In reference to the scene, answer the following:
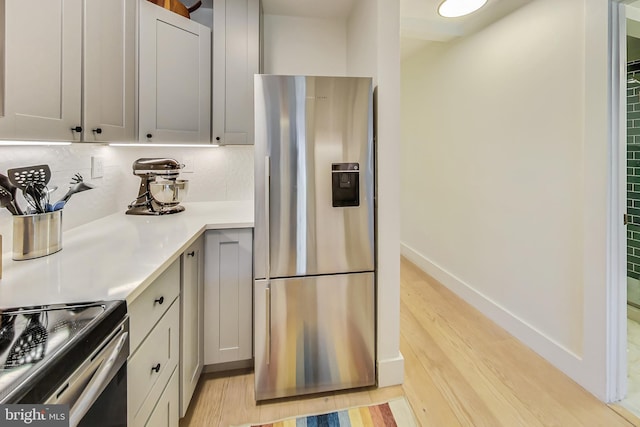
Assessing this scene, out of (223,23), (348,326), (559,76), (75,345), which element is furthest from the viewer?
(223,23)

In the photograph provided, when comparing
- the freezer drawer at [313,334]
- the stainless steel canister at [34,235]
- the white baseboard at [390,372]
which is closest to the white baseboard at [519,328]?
the white baseboard at [390,372]

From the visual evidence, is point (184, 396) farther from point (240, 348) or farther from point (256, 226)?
point (256, 226)

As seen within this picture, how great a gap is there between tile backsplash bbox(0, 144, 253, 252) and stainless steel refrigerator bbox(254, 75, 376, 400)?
901 millimetres

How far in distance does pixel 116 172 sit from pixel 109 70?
32.4 inches

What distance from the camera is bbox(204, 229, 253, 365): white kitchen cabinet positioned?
1.66 meters

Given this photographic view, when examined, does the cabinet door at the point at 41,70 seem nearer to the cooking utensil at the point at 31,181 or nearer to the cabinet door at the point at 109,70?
the cabinet door at the point at 109,70

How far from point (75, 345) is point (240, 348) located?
1296 millimetres

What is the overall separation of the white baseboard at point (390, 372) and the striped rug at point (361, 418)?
149 mm

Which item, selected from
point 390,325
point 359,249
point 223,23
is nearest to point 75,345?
point 359,249

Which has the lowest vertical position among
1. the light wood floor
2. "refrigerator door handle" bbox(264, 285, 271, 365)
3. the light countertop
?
the light wood floor

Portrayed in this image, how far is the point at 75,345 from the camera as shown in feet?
1.84

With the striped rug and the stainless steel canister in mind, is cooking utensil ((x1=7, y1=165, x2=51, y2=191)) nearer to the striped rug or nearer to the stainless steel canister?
the stainless steel canister

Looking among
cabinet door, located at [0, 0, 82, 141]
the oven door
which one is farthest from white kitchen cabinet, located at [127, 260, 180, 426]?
cabinet door, located at [0, 0, 82, 141]

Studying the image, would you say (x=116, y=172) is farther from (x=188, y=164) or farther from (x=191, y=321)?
(x=191, y=321)
